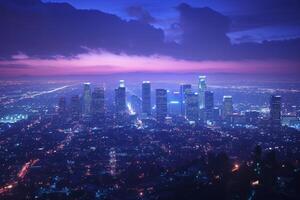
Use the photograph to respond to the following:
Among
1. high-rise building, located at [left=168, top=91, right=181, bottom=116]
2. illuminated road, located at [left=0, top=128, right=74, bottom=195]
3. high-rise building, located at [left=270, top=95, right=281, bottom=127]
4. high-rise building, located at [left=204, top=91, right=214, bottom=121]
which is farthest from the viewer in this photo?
high-rise building, located at [left=168, top=91, right=181, bottom=116]

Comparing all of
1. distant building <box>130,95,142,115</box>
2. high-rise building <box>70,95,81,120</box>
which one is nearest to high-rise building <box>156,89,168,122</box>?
distant building <box>130,95,142,115</box>

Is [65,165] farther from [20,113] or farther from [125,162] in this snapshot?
[20,113]

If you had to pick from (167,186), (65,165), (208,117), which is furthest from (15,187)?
(208,117)

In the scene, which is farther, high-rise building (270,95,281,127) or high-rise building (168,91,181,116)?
high-rise building (168,91,181,116)

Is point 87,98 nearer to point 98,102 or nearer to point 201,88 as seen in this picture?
point 98,102

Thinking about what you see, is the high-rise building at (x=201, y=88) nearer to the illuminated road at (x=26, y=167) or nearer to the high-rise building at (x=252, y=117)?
the high-rise building at (x=252, y=117)

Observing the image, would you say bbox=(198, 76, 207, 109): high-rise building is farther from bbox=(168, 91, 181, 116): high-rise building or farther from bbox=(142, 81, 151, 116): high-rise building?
bbox=(142, 81, 151, 116): high-rise building

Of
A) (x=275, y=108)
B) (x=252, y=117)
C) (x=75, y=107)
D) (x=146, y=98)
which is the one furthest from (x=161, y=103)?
(x=275, y=108)

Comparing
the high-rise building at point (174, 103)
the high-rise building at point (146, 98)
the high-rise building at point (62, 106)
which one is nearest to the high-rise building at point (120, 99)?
the high-rise building at point (146, 98)
